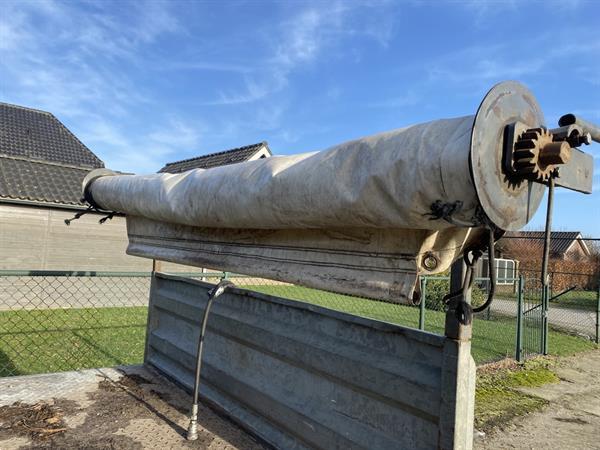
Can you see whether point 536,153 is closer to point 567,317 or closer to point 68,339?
point 68,339

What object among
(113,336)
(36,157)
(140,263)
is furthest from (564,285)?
(36,157)

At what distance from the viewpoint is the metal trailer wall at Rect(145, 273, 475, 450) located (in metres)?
1.33

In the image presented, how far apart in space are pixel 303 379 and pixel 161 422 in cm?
79

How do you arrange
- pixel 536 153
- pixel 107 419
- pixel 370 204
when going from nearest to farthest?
1. pixel 536 153
2. pixel 370 204
3. pixel 107 419

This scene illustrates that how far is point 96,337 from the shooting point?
698 cm

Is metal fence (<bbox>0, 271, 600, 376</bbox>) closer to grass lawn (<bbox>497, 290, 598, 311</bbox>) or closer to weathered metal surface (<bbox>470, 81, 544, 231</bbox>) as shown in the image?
grass lawn (<bbox>497, 290, 598, 311</bbox>)

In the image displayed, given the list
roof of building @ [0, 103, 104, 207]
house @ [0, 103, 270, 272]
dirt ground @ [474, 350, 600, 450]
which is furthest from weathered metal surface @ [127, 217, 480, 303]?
roof of building @ [0, 103, 104, 207]

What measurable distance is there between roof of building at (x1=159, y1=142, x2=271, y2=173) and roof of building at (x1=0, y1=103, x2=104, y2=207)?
3672 millimetres

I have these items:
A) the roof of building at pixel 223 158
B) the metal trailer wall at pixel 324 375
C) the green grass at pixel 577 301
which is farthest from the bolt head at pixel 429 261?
the green grass at pixel 577 301

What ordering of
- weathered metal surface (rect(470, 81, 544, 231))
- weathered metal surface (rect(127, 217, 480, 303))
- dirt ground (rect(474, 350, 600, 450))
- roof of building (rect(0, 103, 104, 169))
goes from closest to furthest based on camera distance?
weathered metal surface (rect(470, 81, 544, 231)) → weathered metal surface (rect(127, 217, 480, 303)) → dirt ground (rect(474, 350, 600, 450)) → roof of building (rect(0, 103, 104, 169))

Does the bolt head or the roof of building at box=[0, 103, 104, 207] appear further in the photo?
the roof of building at box=[0, 103, 104, 207]

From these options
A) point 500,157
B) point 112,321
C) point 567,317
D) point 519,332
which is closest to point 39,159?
point 112,321

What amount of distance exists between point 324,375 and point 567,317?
1557 cm

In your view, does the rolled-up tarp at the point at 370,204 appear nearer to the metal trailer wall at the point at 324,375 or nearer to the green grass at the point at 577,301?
the metal trailer wall at the point at 324,375
